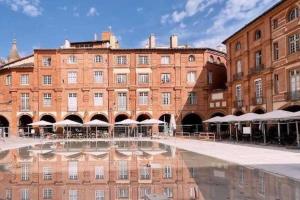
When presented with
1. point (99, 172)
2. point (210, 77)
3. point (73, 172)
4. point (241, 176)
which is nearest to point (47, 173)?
point (73, 172)

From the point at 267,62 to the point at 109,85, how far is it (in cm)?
2185

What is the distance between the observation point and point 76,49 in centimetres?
4919

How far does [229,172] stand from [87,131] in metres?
35.1

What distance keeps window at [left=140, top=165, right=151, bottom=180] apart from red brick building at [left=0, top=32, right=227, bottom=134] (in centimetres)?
3396

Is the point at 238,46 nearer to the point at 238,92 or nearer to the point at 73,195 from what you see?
the point at 238,92

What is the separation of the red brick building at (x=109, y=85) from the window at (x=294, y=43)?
1854cm

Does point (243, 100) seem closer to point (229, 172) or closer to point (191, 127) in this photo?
point (191, 127)

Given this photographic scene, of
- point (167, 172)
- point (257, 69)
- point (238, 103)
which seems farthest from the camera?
point (238, 103)

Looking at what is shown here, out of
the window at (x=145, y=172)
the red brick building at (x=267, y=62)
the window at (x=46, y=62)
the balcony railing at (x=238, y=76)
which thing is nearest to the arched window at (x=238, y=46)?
the red brick building at (x=267, y=62)

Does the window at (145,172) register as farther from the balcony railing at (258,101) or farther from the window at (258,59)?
the window at (258,59)

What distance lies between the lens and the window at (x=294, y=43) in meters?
29.7

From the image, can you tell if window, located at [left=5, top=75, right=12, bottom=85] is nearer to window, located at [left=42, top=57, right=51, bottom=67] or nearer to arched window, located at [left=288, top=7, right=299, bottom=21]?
window, located at [left=42, top=57, right=51, bottom=67]

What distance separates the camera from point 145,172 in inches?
547

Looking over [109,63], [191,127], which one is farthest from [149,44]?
[191,127]
